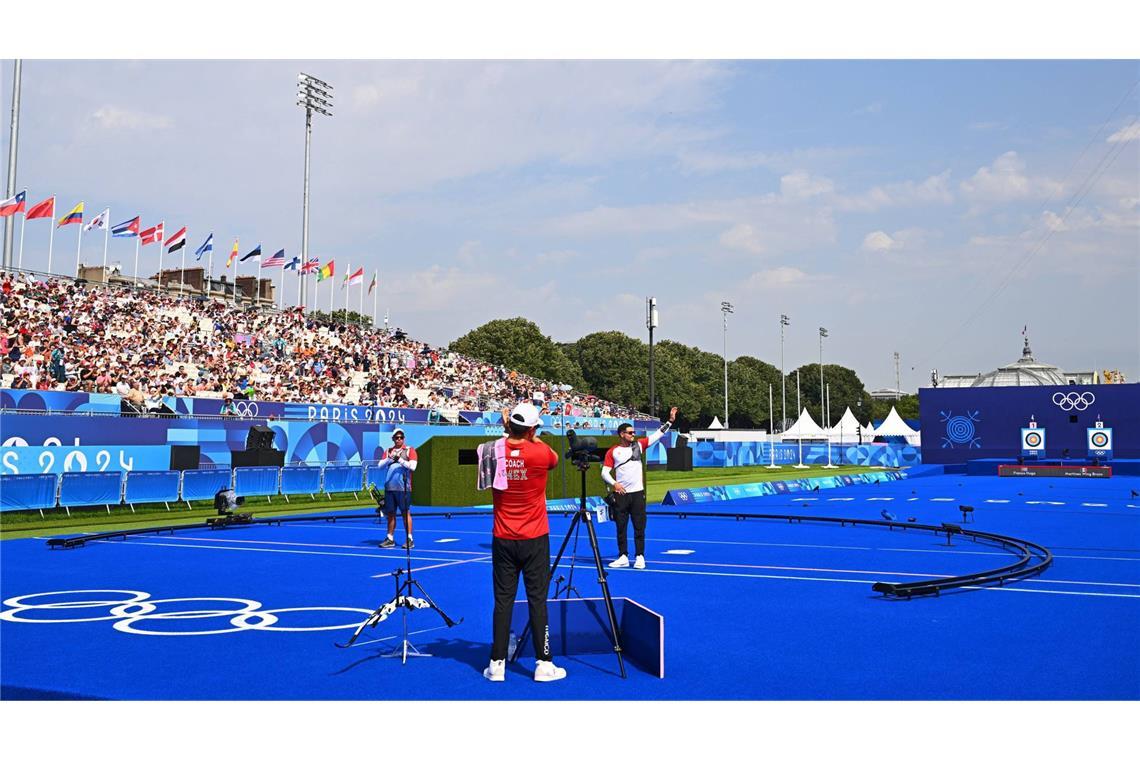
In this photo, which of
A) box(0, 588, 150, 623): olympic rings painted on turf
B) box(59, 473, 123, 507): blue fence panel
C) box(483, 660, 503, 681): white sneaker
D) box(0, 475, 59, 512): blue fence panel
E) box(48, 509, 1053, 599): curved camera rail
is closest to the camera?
box(483, 660, 503, 681): white sneaker

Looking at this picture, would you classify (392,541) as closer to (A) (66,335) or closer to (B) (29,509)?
(B) (29,509)

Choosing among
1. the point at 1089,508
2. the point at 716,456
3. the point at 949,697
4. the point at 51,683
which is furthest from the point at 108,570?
the point at 716,456

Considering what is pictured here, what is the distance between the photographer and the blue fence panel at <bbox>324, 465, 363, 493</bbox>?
28.9 metres

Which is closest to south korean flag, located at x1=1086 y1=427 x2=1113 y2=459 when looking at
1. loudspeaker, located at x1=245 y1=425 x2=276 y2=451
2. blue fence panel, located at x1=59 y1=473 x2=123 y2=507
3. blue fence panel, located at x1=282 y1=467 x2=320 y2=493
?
blue fence panel, located at x1=282 y1=467 x2=320 y2=493

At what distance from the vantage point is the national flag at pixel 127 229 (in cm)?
4547

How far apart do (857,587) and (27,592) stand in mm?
10506

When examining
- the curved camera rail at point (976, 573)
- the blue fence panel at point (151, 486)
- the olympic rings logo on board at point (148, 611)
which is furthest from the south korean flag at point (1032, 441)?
the olympic rings logo on board at point (148, 611)

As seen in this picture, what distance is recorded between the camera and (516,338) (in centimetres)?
8938

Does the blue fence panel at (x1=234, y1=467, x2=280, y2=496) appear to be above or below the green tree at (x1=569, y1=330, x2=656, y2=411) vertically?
below

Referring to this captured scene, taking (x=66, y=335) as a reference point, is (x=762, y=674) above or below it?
below

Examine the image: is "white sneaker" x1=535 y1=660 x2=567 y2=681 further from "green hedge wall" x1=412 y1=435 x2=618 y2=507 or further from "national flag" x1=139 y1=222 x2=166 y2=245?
"national flag" x1=139 y1=222 x2=166 y2=245

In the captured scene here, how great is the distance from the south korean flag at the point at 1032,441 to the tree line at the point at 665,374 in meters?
43.1

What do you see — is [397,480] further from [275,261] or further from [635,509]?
[275,261]

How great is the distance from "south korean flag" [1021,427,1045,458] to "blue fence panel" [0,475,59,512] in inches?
1995
